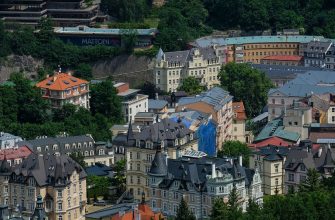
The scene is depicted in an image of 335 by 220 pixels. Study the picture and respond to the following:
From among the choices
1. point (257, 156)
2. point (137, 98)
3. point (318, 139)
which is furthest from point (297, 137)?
point (137, 98)

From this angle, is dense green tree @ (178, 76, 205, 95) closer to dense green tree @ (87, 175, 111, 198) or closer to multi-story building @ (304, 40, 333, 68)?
multi-story building @ (304, 40, 333, 68)

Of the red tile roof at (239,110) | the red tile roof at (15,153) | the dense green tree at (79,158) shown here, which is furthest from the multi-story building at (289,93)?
the red tile roof at (15,153)

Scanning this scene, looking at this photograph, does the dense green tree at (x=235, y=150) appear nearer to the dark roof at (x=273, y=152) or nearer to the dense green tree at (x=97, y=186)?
the dark roof at (x=273, y=152)

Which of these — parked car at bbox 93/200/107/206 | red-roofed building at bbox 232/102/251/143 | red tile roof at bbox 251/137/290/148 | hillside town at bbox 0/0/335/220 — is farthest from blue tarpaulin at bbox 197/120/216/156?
parked car at bbox 93/200/107/206

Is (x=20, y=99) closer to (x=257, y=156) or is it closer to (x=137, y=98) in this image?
(x=137, y=98)

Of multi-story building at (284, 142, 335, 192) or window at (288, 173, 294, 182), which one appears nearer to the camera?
multi-story building at (284, 142, 335, 192)
